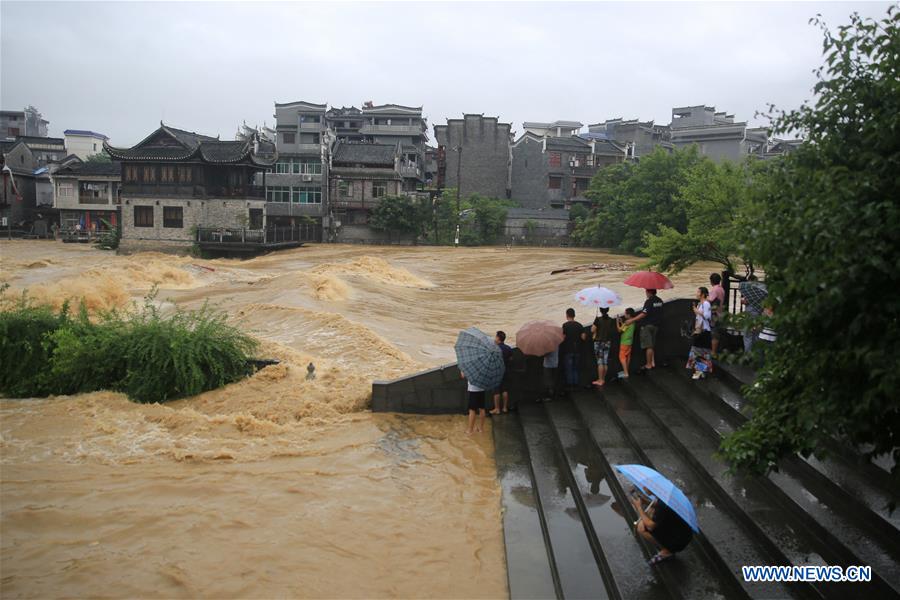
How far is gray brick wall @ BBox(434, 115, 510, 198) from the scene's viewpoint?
64688 mm

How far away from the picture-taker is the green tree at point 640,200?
43.4m

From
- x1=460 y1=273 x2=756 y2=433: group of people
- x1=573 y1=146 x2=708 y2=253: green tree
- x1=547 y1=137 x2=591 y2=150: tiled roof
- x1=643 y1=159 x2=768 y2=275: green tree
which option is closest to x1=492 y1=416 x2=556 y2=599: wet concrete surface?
x1=460 y1=273 x2=756 y2=433: group of people

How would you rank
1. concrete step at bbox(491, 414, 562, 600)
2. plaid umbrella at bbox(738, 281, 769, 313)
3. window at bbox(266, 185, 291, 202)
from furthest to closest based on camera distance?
window at bbox(266, 185, 291, 202) < plaid umbrella at bbox(738, 281, 769, 313) < concrete step at bbox(491, 414, 562, 600)

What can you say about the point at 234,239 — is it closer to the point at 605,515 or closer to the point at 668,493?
the point at 605,515

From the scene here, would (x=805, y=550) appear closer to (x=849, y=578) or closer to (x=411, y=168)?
(x=849, y=578)

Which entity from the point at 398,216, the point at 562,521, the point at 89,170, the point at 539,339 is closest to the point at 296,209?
the point at 398,216

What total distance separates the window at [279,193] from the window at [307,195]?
0.62 meters

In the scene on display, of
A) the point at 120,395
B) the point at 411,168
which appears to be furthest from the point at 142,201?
the point at 120,395

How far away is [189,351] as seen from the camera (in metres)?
12.3

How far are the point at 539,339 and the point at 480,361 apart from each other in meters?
1.08

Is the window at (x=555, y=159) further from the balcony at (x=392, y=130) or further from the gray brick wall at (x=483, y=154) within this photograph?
the balcony at (x=392, y=130)

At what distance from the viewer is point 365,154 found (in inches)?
2285

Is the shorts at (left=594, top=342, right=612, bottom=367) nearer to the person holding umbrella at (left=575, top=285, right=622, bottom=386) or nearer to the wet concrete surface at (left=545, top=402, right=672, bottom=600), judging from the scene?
the person holding umbrella at (left=575, top=285, right=622, bottom=386)

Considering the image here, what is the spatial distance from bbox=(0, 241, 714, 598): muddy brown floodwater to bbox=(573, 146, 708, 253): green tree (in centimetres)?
3036
